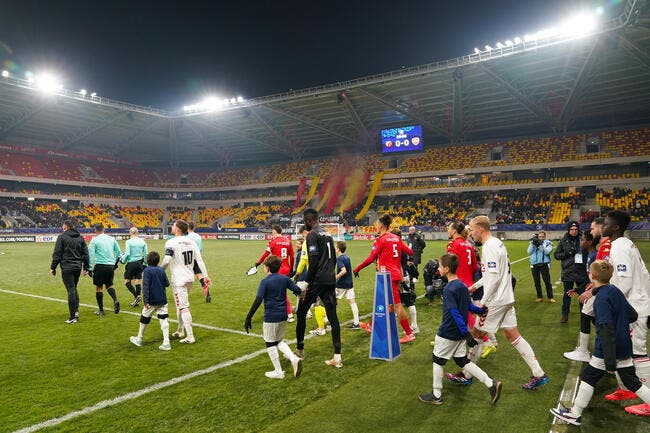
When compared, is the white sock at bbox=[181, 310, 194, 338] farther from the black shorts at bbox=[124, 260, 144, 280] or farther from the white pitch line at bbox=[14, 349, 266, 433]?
the black shorts at bbox=[124, 260, 144, 280]

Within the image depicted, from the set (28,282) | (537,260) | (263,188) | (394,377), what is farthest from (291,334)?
(263,188)

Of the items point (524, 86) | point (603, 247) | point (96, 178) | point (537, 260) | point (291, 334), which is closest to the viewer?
point (603, 247)

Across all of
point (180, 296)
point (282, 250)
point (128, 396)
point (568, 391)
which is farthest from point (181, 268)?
point (568, 391)

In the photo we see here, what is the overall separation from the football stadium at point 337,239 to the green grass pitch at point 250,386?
4 cm

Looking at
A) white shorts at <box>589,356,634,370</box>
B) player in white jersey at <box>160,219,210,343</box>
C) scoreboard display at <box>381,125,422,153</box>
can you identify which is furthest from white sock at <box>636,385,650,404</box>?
scoreboard display at <box>381,125,422,153</box>

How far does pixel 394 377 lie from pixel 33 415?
4.52m

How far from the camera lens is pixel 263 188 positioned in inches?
2682

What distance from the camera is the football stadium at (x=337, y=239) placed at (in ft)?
16.1

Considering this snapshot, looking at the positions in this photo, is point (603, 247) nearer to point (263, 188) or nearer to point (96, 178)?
point (263, 188)

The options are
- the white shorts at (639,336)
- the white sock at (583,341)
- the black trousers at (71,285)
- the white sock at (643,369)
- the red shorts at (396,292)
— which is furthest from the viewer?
the black trousers at (71,285)

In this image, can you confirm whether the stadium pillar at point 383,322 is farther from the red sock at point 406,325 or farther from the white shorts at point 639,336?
the white shorts at point 639,336

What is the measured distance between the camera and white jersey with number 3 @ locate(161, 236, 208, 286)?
757 centimetres

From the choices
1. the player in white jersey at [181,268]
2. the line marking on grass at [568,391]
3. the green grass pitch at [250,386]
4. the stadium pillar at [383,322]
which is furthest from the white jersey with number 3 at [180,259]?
the line marking on grass at [568,391]

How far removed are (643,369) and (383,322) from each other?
3.27 m
